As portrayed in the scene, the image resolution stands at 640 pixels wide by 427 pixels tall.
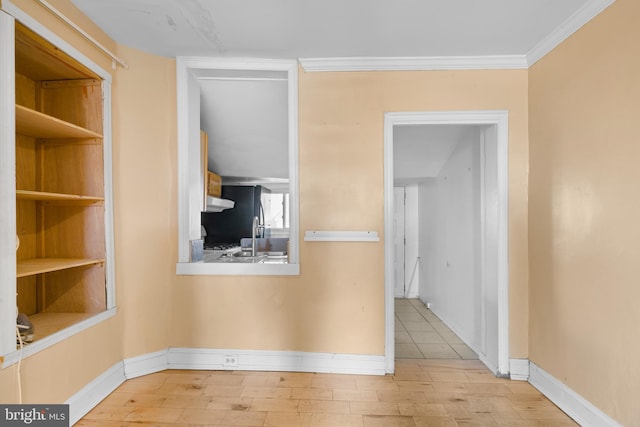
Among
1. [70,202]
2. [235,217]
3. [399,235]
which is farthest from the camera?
[399,235]

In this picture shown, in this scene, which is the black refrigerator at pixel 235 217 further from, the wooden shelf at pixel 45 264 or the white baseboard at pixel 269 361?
the wooden shelf at pixel 45 264

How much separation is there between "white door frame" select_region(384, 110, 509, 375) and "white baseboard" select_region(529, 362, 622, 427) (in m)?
0.21

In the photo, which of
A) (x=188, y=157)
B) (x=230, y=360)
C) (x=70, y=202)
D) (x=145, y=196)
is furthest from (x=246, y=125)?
(x=230, y=360)

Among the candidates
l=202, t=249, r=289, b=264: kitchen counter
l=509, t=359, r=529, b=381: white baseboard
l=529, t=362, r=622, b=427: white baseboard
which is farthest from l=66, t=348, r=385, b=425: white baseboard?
l=529, t=362, r=622, b=427: white baseboard

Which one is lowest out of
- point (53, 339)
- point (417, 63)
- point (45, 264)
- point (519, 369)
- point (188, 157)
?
point (519, 369)

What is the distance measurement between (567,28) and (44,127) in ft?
10.6

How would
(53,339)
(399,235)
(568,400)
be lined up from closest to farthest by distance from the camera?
(53,339) < (568,400) < (399,235)

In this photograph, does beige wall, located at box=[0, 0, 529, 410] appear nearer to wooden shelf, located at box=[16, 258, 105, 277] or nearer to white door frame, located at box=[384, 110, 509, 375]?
white door frame, located at box=[384, 110, 509, 375]

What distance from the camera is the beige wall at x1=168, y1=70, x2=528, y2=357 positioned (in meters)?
2.53

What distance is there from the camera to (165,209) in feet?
8.30

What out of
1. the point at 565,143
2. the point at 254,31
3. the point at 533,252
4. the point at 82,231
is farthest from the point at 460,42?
the point at 82,231

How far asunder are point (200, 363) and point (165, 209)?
1.24 meters

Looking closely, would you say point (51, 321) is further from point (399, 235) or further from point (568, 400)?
point (399, 235)

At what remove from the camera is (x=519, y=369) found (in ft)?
8.04
